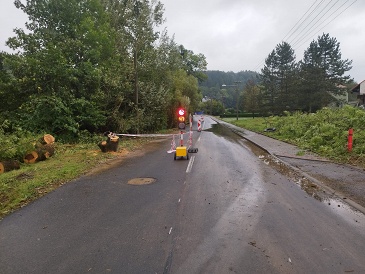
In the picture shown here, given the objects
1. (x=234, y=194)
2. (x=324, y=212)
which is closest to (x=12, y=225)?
(x=234, y=194)

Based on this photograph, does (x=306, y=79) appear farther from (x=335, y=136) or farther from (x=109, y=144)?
(x=109, y=144)

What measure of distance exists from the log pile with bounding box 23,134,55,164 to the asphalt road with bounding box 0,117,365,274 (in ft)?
14.0

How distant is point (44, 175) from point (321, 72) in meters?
41.6

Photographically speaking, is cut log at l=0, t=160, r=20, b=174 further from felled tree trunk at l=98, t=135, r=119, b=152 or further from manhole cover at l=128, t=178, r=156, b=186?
manhole cover at l=128, t=178, r=156, b=186

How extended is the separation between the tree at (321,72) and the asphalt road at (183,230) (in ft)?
121

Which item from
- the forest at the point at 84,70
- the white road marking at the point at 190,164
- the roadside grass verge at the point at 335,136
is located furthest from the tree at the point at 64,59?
the roadside grass verge at the point at 335,136

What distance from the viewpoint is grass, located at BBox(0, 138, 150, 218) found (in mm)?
6473

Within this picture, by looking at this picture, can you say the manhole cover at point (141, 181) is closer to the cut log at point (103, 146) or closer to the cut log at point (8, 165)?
the cut log at point (8, 165)

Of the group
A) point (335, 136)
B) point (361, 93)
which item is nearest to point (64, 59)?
point (335, 136)

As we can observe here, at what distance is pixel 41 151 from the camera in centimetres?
1125

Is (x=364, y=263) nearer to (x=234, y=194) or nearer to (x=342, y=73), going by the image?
(x=234, y=194)

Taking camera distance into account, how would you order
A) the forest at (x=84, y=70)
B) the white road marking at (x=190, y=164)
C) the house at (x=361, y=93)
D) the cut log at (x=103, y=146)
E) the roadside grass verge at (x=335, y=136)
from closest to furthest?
the white road marking at (x=190, y=164) → the roadside grass verge at (x=335, y=136) → the cut log at (x=103, y=146) → the forest at (x=84, y=70) → the house at (x=361, y=93)

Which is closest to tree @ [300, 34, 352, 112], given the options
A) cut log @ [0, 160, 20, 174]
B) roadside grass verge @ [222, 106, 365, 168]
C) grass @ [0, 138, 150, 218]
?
roadside grass verge @ [222, 106, 365, 168]

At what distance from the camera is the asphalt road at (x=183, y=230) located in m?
3.64
